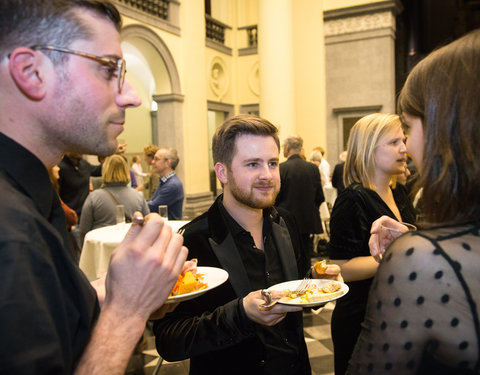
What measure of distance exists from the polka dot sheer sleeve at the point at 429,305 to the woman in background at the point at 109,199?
3.71 meters

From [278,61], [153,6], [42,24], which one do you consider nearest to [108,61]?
[42,24]

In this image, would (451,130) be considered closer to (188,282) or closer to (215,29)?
(188,282)

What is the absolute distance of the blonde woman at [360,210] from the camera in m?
2.21

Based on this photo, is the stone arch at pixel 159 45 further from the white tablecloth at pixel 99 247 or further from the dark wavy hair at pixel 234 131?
the dark wavy hair at pixel 234 131

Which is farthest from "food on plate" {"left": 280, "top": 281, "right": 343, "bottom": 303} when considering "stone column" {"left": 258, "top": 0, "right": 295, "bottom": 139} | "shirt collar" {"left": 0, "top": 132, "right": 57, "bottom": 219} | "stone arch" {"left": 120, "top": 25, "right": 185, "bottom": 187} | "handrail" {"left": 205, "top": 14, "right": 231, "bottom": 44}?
"handrail" {"left": 205, "top": 14, "right": 231, "bottom": 44}

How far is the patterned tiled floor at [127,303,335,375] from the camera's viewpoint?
3.43 m

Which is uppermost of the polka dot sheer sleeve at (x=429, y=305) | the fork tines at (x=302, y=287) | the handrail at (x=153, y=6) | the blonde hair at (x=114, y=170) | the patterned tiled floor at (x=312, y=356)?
the handrail at (x=153, y=6)

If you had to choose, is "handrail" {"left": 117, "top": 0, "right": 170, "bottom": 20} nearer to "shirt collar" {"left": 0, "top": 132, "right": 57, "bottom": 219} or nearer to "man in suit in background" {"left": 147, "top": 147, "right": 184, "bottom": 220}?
"man in suit in background" {"left": 147, "top": 147, "right": 184, "bottom": 220}

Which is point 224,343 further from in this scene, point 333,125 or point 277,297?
point 333,125

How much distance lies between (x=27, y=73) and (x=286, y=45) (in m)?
10.2

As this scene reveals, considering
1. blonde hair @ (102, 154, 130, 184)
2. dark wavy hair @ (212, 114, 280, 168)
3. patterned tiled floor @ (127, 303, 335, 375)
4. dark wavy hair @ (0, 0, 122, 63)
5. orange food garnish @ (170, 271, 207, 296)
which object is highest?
dark wavy hair @ (0, 0, 122, 63)

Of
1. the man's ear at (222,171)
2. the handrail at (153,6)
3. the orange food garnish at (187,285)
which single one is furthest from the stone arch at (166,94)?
the orange food garnish at (187,285)

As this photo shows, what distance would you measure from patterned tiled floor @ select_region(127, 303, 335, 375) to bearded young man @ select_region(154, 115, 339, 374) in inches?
74.1

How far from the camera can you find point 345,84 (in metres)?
11.0
